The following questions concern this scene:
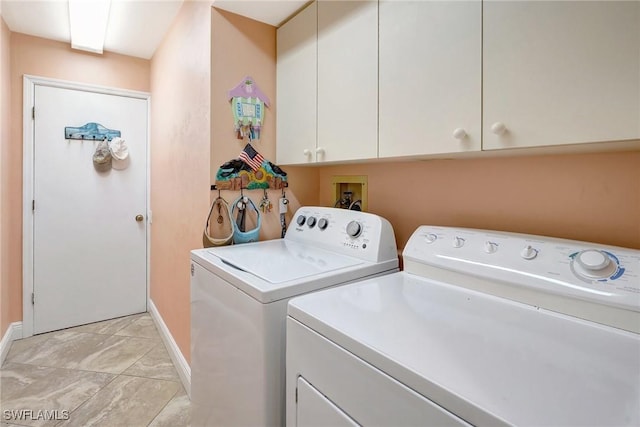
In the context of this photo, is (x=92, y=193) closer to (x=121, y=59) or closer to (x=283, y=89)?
(x=121, y=59)

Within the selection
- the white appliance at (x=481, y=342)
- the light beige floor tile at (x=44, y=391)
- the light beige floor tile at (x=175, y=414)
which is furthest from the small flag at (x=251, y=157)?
the light beige floor tile at (x=44, y=391)

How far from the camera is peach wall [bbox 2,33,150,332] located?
2.56 m

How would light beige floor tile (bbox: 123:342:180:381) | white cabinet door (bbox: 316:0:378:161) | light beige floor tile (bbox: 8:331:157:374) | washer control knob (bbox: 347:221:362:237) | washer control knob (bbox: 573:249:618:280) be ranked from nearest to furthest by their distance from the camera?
washer control knob (bbox: 573:249:618:280), white cabinet door (bbox: 316:0:378:161), washer control knob (bbox: 347:221:362:237), light beige floor tile (bbox: 123:342:180:381), light beige floor tile (bbox: 8:331:157:374)

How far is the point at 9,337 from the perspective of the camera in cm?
256

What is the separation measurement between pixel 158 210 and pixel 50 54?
149 cm

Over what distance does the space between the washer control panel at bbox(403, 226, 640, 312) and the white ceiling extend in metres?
1.35

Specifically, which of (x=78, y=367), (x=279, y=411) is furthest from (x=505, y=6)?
(x=78, y=367)

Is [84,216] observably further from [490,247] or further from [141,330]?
[490,247]

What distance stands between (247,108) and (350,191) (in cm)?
72

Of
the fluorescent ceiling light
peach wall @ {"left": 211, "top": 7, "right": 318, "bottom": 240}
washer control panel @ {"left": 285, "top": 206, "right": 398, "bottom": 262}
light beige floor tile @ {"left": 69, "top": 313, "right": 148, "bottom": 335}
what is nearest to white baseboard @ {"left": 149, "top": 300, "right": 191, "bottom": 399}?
light beige floor tile @ {"left": 69, "top": 313, "right": 148, "bottom": 335}

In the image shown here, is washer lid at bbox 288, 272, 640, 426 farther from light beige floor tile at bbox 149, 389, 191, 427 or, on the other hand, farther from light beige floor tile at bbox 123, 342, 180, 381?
light beige floor tile at bbox 123, 342, 180, 381

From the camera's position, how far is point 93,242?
2947mm

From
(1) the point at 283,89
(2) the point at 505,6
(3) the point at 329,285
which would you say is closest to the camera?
(2) the point at 505,6

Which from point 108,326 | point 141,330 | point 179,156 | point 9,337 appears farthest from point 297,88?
point 9,337
